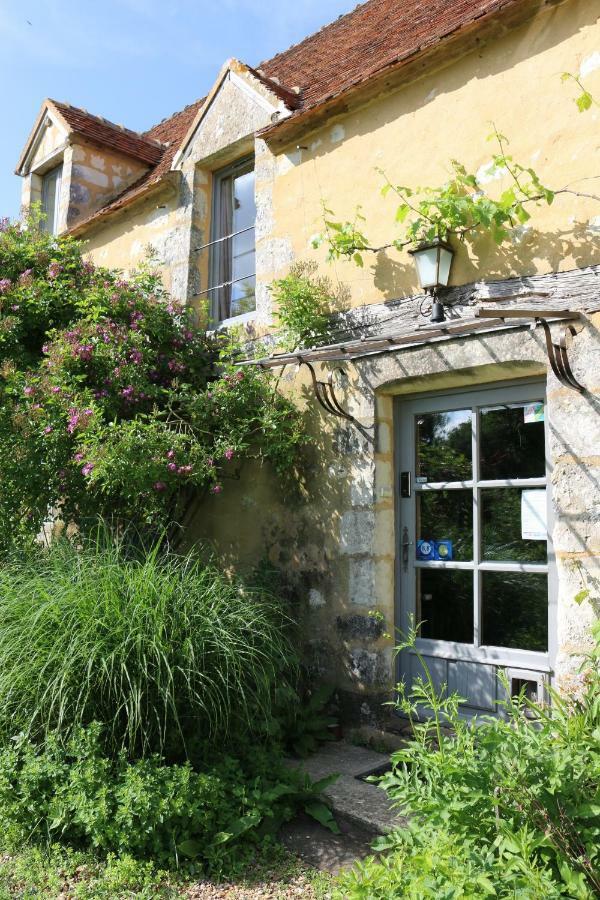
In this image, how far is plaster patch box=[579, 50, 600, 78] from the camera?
3.69 meters

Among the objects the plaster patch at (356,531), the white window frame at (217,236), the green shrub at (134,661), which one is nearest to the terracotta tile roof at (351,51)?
the white window frame at (217,236)

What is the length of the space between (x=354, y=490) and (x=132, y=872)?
246 centimetres

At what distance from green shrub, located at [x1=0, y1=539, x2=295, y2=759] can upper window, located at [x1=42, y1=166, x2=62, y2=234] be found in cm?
555

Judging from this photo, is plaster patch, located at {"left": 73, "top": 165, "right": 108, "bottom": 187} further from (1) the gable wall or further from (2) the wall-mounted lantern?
(2) the wall-mounted lantern

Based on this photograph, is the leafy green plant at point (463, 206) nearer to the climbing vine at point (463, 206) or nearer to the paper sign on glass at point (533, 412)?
the climbing vine at point (463, 206)

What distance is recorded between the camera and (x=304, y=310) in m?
4.80

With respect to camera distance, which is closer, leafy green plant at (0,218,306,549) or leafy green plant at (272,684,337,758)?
leafy green plant at (272,684,337,758)

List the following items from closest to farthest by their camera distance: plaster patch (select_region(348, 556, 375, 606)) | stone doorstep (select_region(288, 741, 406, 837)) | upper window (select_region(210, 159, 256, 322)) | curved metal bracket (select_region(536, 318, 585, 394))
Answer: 1. stone doorstep (select_region(288, 741, 406, 837))
2. curved metal bracket (select_region(536, 318, 585, 394))
3. plaster patch (select_region(348, 556, 375, 606))
4. upper window (select_region(210, 159, 256, 322))

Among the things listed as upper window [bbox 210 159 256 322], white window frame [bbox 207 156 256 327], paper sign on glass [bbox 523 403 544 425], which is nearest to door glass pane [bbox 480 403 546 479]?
paper sign on glass [bbox 523 403 544 425]

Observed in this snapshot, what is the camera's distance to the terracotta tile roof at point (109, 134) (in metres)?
7.68

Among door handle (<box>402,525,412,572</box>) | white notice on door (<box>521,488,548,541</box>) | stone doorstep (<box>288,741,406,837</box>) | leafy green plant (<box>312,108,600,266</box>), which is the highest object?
leafy green plant (<box>312,108,600,266</box>)

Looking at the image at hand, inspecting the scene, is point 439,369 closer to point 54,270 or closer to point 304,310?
point 304,310

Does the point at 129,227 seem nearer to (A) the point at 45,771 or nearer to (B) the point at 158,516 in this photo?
(B) the point at 158,516

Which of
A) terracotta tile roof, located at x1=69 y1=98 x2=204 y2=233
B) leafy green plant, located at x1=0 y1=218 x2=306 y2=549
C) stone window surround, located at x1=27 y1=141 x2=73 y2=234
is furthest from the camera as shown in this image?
stone window surround, located at x1=27 y1=141 x2=73 y2=234
